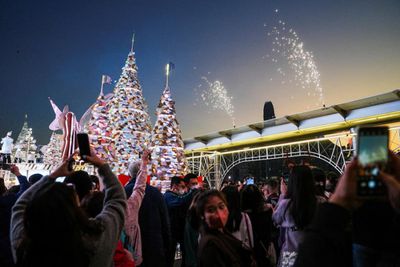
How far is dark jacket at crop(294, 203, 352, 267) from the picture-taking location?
110cm

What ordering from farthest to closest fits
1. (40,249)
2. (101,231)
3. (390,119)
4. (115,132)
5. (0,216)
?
(115,132) → (390,119) → (0,216) → (101,231) → (40,249)

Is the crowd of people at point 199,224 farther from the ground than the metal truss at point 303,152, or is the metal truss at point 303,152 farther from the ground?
the metal truss at point 303,152

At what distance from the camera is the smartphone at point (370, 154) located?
39.5 inches

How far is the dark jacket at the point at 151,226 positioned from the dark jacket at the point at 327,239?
3.27m

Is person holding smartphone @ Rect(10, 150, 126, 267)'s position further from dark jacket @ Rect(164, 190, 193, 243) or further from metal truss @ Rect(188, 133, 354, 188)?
metal truss @ Rect(188, 133, 354, 188)

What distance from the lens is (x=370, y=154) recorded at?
1.04 metres

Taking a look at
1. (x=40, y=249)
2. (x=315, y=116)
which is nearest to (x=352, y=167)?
(x=40, y=249)

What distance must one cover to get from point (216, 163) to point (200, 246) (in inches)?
553

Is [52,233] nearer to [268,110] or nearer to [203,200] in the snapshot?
[203,200]

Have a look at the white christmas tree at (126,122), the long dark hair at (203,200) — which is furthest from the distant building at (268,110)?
the long dark hair at (203,200)

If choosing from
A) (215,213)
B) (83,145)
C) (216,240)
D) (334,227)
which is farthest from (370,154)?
(83,145)

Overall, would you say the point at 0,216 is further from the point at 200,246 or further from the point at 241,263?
the point at 241,263

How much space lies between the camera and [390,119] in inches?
387

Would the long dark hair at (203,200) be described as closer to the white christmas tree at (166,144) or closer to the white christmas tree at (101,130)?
the white christmas tree at (166,144)
